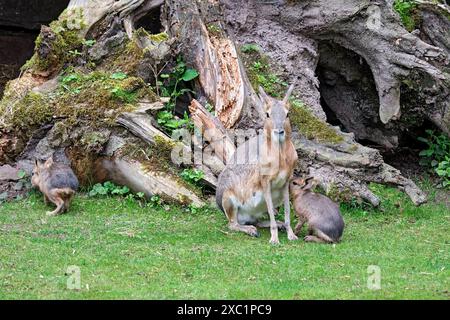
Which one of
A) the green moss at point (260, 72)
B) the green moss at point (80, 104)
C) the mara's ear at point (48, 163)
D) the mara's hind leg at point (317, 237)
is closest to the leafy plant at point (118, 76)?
the green moss at point (80, 104)

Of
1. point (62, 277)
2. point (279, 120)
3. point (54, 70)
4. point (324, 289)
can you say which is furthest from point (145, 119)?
point (324, 289)

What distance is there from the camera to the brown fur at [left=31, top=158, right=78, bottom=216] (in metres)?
10.2

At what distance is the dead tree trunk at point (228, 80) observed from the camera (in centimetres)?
1096

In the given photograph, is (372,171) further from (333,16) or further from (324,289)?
(324,289)

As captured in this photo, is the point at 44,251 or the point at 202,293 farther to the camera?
the point at 44,251

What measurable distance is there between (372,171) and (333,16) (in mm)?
2582

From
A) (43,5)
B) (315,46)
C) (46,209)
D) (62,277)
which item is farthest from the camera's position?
(43,5)

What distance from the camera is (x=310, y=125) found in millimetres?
11492

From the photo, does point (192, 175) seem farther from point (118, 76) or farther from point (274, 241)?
point (274, 241)

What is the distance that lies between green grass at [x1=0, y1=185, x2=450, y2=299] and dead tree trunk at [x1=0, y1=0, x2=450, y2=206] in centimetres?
61

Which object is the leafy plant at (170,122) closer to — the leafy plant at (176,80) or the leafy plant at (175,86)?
the leafy plant at (175,86)

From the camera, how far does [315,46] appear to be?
12602mm

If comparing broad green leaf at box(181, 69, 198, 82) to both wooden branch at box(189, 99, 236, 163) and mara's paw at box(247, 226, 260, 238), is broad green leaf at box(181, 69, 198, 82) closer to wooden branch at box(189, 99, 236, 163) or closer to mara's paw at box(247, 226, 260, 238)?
wooden branch at box(189, 99, 236, 163)

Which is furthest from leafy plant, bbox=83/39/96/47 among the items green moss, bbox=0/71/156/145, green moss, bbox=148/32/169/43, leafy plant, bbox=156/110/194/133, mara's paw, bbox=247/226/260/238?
mara's paw, bbox=247/226/260/238
